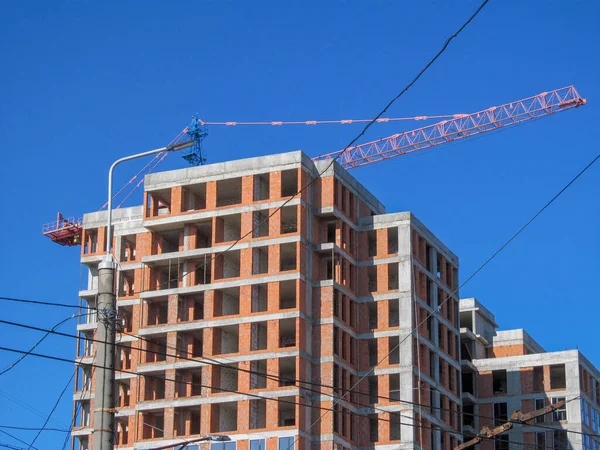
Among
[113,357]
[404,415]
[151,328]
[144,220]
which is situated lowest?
[113,357]

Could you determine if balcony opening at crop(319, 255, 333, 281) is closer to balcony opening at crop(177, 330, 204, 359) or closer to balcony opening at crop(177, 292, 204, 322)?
balcony opening at crop(177, 292, 204, 322)

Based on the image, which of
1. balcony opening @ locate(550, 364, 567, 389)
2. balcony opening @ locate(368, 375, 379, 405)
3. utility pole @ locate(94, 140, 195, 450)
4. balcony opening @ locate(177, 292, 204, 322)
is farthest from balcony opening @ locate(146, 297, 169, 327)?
utility pole @ locate(94, 140, 195, 450)

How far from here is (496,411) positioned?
115250mm

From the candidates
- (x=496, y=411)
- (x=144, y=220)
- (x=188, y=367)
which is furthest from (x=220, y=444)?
(x=496, y=411)

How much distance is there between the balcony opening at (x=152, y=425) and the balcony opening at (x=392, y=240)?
23.0 metres

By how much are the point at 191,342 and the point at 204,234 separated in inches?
378

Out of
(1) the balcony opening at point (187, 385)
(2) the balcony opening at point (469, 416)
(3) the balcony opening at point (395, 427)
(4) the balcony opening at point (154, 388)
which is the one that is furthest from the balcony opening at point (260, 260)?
(2) the balcony opening at point (469, 416)

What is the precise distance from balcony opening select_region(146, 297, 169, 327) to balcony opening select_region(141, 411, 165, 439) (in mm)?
7224

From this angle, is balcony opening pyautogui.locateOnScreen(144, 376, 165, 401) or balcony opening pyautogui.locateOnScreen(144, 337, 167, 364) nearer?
balcony opening pyautogui.locateOnScreen(144, 376, 165, 401)

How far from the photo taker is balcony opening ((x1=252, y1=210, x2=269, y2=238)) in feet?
322

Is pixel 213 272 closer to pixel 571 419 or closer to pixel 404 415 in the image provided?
pixel 404 415

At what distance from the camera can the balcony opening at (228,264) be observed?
99.1 metres

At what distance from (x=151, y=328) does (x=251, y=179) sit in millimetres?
14113

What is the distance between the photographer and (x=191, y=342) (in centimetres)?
9875
